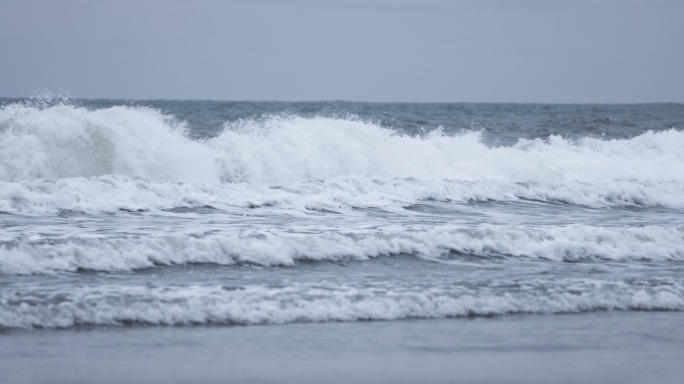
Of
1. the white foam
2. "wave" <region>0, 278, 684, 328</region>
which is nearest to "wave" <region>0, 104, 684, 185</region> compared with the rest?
the white foam

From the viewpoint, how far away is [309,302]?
6.02 m

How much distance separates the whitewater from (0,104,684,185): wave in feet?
0.12

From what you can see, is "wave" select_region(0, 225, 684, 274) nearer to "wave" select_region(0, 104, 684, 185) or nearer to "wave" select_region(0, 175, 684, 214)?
"wave" select_region(0, 175, 684, 214)

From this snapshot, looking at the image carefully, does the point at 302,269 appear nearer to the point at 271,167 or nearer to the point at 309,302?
the point at 309,302

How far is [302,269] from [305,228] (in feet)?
5.43

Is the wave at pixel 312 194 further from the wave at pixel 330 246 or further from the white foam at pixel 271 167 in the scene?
the wave at pixel 330 246

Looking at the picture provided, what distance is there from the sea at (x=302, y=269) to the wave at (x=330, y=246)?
0.08 feet

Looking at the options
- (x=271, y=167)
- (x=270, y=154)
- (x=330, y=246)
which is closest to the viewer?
(x=330, y=246)

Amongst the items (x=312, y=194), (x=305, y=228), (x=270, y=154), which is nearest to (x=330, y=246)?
(x=305, y=228)

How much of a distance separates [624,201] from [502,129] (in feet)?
44.8

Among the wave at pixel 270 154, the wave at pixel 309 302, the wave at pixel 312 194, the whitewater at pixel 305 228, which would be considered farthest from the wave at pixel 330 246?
the wave at pixel 270 154

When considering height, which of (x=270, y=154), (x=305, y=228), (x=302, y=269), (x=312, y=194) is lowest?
(x=302, y=269)

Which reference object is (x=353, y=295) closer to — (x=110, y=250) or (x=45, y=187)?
(x=110, y=250)

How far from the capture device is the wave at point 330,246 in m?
7.03
